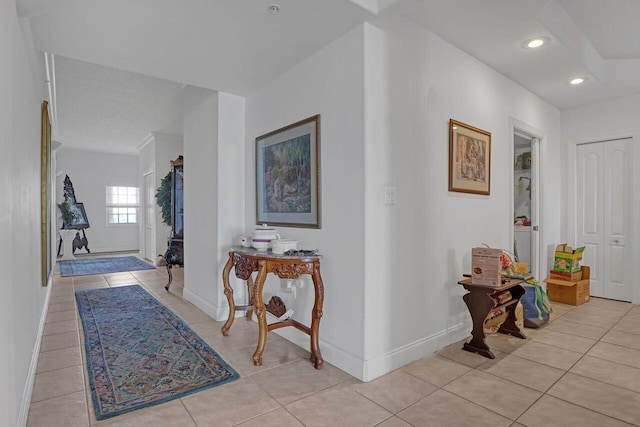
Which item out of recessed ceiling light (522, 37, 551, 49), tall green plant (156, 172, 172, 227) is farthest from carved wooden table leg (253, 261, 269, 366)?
tall green plant (156, 172, 172, 227)

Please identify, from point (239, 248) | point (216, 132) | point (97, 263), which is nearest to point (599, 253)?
point (239, 248)

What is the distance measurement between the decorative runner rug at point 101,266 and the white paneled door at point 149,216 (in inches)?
11.1

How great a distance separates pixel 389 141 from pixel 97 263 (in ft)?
24.2

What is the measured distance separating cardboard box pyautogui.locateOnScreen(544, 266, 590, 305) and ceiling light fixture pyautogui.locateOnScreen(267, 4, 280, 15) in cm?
424

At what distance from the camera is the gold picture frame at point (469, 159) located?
2.87 m

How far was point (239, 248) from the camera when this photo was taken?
2.95 meters

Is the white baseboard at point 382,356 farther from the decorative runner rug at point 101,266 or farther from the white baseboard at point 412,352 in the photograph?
the decorative runner rug at point 101,266

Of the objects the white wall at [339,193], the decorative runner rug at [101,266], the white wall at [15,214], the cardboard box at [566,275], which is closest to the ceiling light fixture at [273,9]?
the white wall at [339,193]

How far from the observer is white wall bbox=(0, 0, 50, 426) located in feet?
4.48

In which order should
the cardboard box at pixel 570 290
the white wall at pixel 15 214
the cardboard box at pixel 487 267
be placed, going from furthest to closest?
the cardboard box at pixel 570 290, the cardboard box at pixel 487 267, the white wall at pixel 15 214

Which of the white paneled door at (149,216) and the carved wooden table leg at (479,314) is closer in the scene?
the carved wooden table leg at (479,314)

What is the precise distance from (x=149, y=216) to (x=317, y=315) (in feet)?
22.4

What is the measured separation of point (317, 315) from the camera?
7.99 feet

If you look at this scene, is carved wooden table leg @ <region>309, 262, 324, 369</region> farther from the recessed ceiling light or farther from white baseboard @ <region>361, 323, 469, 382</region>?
the recessed ceiling light
